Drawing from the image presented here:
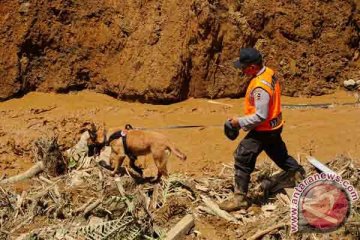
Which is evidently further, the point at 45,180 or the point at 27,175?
the point at 27,175

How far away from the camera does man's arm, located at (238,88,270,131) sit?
6.24m

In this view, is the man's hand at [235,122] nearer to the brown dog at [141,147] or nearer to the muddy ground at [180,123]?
the brown dog at [141,147]

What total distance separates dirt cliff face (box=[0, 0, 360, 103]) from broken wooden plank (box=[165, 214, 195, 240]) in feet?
16.6

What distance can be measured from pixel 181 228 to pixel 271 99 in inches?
63.6

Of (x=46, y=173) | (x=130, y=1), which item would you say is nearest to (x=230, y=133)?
(x=46, y=173)

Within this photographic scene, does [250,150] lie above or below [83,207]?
above

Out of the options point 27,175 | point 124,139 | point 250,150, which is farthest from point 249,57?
point 27,175

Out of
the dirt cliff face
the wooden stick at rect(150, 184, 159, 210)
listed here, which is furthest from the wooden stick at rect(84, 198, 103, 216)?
the dirt cliff face

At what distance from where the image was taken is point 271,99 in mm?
6316

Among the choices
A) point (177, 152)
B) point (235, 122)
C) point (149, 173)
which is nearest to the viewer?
point (235, 122)

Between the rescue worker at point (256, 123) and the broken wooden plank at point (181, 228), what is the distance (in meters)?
0.44

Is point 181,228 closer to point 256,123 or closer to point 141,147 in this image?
point 256,123

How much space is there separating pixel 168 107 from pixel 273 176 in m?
4.28

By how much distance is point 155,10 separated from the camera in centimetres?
1133
